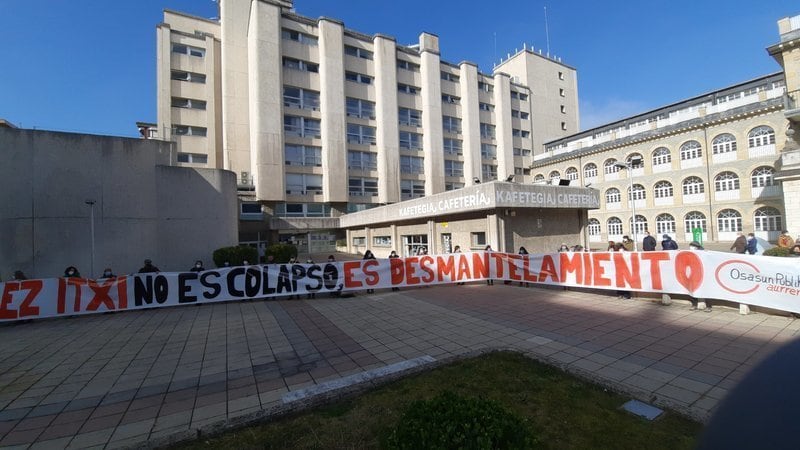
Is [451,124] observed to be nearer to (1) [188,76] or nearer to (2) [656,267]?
(1) [188,76]

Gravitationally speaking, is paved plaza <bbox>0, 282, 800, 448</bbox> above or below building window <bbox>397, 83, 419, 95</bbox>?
below

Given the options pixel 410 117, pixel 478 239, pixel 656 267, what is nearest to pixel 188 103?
pixel 410 117

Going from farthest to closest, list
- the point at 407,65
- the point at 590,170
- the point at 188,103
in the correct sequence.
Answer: the point at 407,65, the point at 590,170, the point at 188,103

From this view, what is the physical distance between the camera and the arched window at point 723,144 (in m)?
33.2

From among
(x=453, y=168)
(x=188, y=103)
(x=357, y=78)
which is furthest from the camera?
(x=453, y=168)

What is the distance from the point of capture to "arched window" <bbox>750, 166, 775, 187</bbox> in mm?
30547

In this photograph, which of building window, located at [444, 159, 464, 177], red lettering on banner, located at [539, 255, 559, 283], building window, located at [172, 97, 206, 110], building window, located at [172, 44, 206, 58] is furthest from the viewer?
building window, located at [444, 159, 464, 177]

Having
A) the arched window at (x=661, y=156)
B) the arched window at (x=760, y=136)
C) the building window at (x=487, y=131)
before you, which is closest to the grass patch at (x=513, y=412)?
the arched window at (x=760, y=136)

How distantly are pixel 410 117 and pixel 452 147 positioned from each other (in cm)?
796

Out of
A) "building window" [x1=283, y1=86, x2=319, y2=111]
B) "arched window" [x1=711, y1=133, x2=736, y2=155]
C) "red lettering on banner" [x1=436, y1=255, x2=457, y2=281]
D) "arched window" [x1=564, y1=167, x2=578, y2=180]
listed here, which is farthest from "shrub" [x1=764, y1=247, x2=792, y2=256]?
"arched window" [x1=564, y1=167, x2=578, y2=180]

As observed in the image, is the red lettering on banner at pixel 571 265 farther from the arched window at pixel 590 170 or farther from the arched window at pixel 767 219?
the arched window at pixel 590 170

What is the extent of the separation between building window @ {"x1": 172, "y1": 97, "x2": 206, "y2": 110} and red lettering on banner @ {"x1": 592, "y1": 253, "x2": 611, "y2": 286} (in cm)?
4378

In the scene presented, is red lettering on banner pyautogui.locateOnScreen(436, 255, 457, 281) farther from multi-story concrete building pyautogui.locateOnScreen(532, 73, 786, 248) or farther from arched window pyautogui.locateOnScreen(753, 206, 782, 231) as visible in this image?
arched window pyautogui.locateOnScreen(753, 206, 782, 231)

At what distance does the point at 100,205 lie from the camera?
14.2 m
